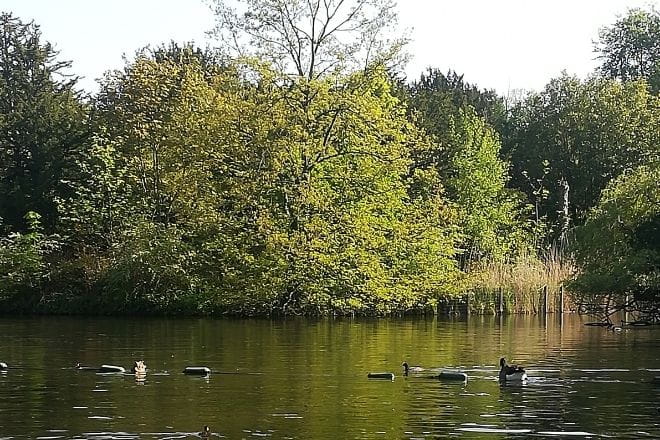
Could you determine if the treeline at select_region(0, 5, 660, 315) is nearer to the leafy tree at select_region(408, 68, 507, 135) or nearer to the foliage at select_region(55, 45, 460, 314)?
the foliage at select_region(55, 45, 460, 314)

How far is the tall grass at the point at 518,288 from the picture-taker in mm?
52844

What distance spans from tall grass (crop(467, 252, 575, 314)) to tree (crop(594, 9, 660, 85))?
36.5 meters

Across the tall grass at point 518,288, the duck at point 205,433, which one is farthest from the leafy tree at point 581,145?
the duck at point 205,433

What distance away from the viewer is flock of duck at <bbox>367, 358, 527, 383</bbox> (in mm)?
26031

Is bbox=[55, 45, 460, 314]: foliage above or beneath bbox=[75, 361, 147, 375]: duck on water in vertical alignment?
above

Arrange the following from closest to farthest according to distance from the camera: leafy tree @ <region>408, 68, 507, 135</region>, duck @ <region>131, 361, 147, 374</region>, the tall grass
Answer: duck @ <region>131, 361, 147, 374</region> < the tall grass < leafy tree @ <region>408, 68, 507, 135</region>

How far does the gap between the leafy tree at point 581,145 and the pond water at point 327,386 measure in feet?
90.2

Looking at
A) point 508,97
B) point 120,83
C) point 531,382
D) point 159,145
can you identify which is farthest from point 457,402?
point 508,97

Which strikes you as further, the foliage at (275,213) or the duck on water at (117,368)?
the foliage at (275,213)

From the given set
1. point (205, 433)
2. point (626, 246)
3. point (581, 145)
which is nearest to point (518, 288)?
point (626, 246)

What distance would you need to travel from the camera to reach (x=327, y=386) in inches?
1009

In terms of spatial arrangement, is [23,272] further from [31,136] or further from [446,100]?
[446,100]

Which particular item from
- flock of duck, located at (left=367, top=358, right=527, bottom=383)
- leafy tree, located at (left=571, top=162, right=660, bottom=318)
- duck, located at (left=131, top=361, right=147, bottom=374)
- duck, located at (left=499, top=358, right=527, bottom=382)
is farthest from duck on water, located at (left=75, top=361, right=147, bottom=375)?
leafy tree, located at (left=571, top=162, right=660, bottom=318)

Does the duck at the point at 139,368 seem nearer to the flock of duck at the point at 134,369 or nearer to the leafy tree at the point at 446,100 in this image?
the flock of duck at the point at 134,369
